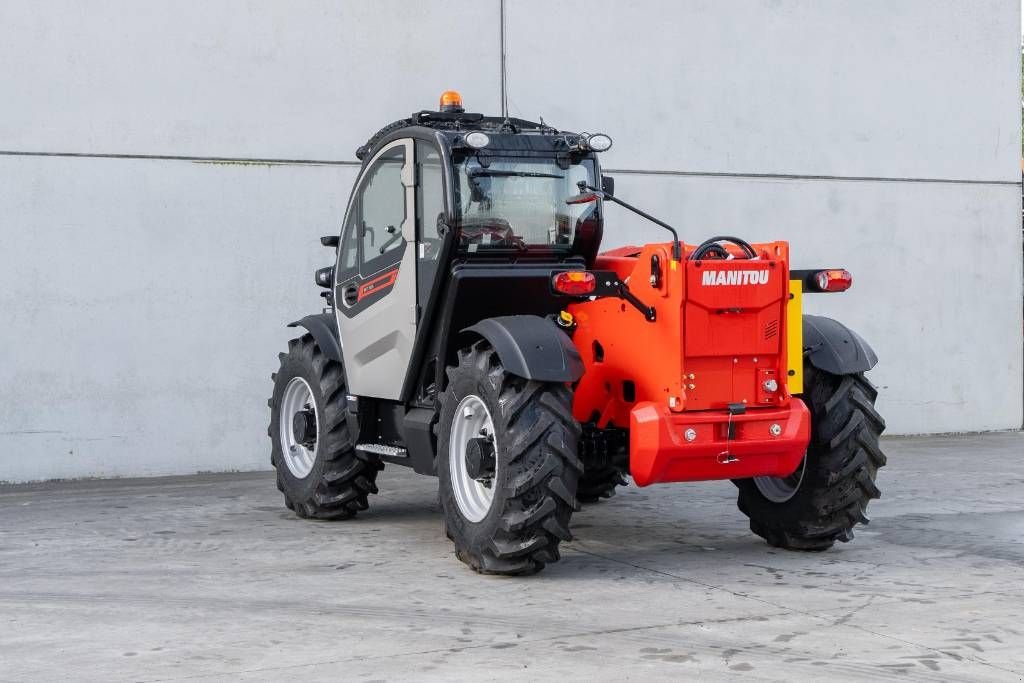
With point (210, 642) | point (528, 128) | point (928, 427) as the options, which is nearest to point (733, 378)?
point (528, 128)

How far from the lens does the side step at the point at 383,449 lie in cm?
833

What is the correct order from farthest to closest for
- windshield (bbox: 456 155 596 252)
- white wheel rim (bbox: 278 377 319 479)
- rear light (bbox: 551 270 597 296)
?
white wheel rim (bbox: 278 377 319 479) < windshield (bbox: 456 155 596 252) < rear light (bbox: 551 270 597 296)

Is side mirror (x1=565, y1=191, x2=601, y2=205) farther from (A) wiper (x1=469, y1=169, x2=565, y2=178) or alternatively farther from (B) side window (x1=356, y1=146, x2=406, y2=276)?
(B) side window (x1=356, y1=146, x2=406, y2=276)

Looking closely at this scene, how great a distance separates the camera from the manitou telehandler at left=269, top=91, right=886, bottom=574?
22.7 ft

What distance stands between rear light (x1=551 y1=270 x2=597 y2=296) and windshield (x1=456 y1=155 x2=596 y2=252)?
1.16m

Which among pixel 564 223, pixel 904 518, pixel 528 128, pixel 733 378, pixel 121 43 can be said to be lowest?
pixel 904 518

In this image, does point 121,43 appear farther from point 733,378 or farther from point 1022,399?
point 1022,399

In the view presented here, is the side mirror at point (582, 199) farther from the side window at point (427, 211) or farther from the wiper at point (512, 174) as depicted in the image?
the side window at point (427, 211)

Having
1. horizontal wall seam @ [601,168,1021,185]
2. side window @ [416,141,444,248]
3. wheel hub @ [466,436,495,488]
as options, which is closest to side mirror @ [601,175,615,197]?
side window @ [416,141,444,248]

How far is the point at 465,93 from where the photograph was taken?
12.3m

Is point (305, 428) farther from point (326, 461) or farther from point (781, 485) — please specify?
point (781, 485)

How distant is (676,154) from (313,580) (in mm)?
7047

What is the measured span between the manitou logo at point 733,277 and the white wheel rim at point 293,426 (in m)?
3.33

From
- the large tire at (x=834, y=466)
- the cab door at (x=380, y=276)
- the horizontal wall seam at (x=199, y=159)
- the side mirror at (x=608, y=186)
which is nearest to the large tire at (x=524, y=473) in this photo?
the cab door at (x=380, y=276)
